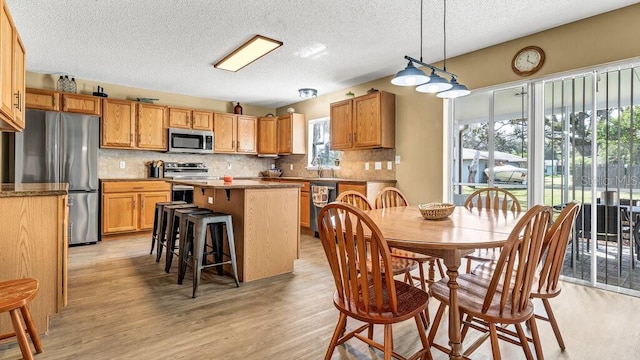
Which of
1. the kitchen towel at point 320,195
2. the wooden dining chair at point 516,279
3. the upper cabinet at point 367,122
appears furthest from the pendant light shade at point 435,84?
the kitchen towel at point 320,195

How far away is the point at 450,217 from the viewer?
6.86ft

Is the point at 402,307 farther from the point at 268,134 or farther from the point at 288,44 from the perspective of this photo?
the point at 268,134

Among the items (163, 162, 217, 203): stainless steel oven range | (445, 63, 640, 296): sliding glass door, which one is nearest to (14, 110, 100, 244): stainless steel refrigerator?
(163, 162, 217, 203): stainless steel oven range

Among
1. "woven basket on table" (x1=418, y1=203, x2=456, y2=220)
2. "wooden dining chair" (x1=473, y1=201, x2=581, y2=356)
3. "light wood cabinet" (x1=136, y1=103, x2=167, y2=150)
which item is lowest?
"wooden dining chair" (x1=473, y1=201, x2=581, y2=356)

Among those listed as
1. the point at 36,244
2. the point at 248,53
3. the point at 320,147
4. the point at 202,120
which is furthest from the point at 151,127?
the point at 36,244

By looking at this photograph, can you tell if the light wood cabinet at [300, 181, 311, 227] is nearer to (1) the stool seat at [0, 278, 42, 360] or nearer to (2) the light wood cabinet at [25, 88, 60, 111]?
(2) the light wood cabinet at [25, 88, 60, 111]

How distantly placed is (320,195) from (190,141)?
2.51m

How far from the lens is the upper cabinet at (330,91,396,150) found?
4.50 m

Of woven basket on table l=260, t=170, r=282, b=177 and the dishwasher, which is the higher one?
woven basket on table l=260, t=170, r=282, b=177

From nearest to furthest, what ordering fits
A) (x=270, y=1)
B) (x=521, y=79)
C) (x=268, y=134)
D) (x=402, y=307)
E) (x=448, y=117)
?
(x=402, y=307)
(x=270, y=1)
(x=521, y=79)
(x=448, y=117)
(x=268, y=134)

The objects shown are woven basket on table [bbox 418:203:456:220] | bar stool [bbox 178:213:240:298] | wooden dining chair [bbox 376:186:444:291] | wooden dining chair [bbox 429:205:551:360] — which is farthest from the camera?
bar stool [bbox 178:213:240:298]

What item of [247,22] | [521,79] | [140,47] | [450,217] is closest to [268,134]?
[140,47]

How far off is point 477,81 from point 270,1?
2407 millimetres

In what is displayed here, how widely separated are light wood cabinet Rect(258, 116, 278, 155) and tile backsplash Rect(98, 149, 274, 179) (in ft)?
1.53
